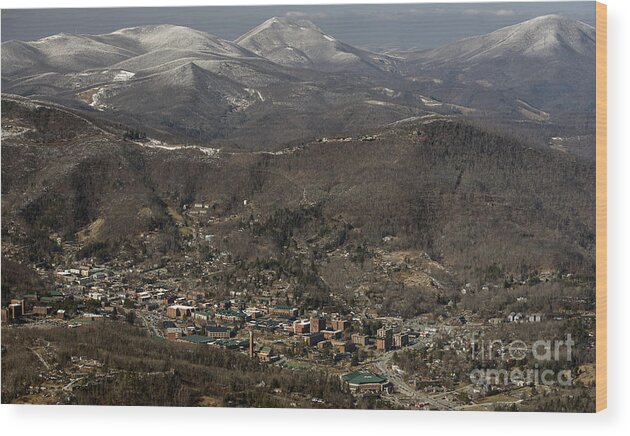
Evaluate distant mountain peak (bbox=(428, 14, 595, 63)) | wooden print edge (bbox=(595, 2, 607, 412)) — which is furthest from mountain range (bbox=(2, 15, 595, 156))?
wooden print edge (bbox=(595, 2, 607, 412))

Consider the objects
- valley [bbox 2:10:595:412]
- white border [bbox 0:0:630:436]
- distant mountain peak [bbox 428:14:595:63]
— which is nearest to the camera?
white border [bbox 0:0:630:436]

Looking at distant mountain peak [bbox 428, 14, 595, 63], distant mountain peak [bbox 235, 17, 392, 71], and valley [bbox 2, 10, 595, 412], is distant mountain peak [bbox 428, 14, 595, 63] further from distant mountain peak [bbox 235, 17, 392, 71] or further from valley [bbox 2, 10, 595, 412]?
distant mountain peak [bbox 235, 17, 392, 71]

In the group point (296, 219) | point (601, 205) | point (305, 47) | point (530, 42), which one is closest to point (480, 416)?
point (601, 205)

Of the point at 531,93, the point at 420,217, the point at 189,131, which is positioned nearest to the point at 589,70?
the point at 531,93

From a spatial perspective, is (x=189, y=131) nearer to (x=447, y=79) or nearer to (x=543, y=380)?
(x=447, y=79)

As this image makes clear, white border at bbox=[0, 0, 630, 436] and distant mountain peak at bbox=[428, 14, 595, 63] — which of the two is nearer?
white border at bbox=[0, 0, 630, 436]

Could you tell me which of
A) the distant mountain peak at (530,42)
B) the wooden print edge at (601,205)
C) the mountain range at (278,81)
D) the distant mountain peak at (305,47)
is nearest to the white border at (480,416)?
the wooden print edge at (601,205)

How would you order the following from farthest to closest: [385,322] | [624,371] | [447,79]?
[447,79] < [385,322] < [624,371]
